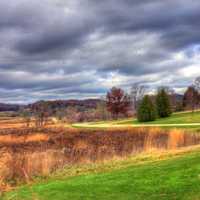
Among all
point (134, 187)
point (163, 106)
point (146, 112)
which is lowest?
point (134, 187)

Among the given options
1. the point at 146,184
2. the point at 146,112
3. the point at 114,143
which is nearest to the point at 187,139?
the point at 114,143

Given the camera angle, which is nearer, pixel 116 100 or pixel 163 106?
pixel 163 106

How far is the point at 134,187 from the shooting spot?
7809mm

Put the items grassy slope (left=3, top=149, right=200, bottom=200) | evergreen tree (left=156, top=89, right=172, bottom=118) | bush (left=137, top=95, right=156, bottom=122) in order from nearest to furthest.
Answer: grassy slope (left=3, top=149, right=200, bottom=200) < bush (left=137, top=95, right=156, bottom=122) < evergreen tree (left=156, top=89, right=172, bottom=118)

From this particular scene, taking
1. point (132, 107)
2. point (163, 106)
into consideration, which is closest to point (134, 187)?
point (163, 106)

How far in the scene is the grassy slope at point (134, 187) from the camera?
7.06 m

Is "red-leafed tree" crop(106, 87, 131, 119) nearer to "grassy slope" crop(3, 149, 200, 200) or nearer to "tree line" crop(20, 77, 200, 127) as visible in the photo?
"tree line" crop(20, 77, 200, 127)

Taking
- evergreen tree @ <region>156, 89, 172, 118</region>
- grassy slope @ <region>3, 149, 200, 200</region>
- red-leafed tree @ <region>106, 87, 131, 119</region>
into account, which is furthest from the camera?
red-leafed tree @ <region>106, 87, 131, 119</region>

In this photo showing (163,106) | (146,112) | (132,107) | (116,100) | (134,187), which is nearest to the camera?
(134,187)

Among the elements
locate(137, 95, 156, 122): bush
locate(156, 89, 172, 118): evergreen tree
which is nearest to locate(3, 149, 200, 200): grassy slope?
locate(137, 95, 156, 122): bush

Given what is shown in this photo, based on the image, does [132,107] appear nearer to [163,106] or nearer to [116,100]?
[116,100]

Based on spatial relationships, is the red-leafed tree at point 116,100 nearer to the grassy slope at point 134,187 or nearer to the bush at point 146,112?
the bush at point 146,112

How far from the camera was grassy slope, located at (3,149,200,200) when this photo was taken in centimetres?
706

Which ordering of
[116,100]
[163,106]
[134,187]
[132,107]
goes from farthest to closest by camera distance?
[132,107], [116,100], [163,106], [134,187]
